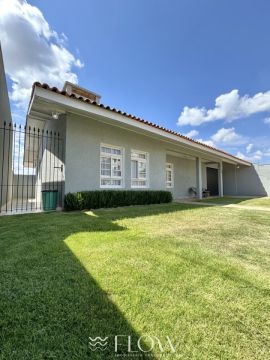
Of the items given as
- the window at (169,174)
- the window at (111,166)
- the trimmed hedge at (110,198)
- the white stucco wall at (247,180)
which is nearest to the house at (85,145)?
the window at (111,166)

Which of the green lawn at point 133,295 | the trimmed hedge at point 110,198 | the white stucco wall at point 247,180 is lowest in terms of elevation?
the green lawn at point 133,295

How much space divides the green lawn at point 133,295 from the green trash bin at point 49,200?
334cm

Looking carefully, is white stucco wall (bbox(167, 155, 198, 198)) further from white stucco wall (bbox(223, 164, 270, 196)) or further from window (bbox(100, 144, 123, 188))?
window (bbox(100, 144, 123, 188))

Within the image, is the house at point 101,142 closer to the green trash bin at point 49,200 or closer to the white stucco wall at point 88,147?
the white stucco wall at point 88,147

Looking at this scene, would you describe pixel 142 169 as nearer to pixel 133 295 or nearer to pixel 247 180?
pixel 133 295

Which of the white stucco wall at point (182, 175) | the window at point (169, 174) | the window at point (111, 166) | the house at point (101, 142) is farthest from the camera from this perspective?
the white stucco wall at point (182, 175)

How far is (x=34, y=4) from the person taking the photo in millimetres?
7371

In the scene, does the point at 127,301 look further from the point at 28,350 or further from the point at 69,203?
the point at 69,203

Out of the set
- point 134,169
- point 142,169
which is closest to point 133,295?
point 134,169

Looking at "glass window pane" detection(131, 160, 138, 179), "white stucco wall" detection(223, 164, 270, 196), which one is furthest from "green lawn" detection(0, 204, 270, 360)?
"white stucco wall" detection(223, 164, 270, 196)

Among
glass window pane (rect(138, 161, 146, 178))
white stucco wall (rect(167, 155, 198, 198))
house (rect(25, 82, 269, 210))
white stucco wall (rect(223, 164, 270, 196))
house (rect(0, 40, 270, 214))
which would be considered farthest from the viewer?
white stucco wall (rect(223, 164, 270, 196))

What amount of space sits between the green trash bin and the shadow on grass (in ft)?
13.1

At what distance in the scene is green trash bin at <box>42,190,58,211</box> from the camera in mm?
6711

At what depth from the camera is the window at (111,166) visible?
26.9 ft
